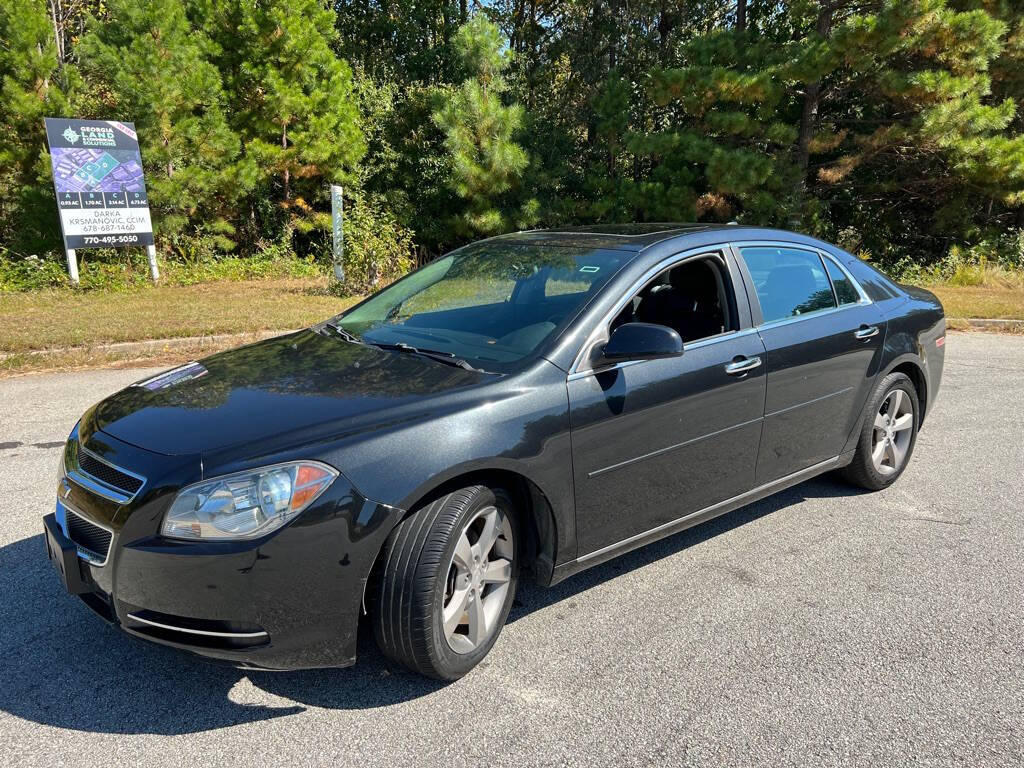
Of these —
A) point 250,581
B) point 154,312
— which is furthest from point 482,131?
point 250,581

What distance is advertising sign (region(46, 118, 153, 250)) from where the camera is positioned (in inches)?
493

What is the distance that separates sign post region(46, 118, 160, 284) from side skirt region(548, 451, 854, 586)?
12.5 metres

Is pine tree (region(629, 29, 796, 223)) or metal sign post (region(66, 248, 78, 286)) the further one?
pine tree (region(629, 29, 796, 223))

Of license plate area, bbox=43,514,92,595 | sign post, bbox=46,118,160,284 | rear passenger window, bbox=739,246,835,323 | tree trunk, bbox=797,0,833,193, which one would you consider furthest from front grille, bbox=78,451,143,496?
tree trunk, bbox=797,0,833,193

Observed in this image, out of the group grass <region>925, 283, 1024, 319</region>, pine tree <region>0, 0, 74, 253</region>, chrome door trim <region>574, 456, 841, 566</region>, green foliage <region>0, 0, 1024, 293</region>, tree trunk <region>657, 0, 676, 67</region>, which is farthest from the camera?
tree trunk <region>657, 0, 676, 67</region>

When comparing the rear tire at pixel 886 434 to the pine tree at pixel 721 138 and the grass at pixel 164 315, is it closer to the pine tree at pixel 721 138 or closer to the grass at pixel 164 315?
the grass at pixel 164 315

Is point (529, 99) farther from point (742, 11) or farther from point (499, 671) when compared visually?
point (499, 671)

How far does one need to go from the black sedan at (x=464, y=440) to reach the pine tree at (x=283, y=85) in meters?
14.3

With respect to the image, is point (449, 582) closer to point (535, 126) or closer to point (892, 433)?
point (892, 433)

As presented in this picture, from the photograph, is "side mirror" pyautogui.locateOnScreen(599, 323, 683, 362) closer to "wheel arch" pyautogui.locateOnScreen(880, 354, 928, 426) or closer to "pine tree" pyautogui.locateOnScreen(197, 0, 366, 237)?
"wheel arch" pyautogui.locateOnScreen(880, 354, 928, 426)

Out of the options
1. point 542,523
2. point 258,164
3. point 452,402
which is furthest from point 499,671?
point 258,164

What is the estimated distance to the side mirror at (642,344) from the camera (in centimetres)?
306

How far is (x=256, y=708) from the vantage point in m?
2.64

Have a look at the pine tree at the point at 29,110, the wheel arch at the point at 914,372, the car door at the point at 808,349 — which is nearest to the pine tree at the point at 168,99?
the pine tree at the point at 29,110
